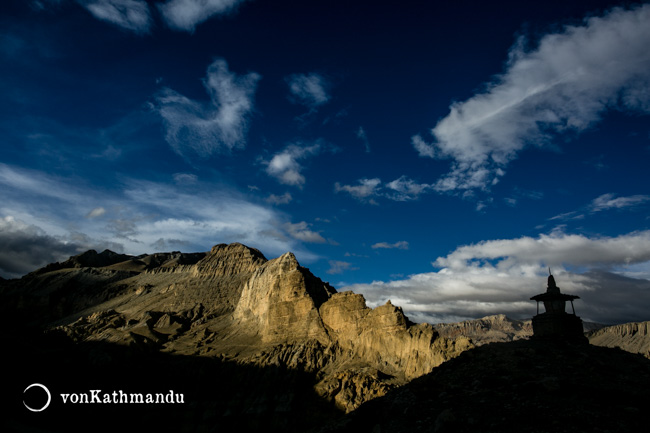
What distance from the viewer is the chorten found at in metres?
25.8

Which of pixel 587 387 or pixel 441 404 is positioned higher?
pixel 587 387

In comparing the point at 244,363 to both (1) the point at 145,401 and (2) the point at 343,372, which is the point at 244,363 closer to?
(1) the point at 145,401

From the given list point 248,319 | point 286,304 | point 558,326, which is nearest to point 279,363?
point 286,304

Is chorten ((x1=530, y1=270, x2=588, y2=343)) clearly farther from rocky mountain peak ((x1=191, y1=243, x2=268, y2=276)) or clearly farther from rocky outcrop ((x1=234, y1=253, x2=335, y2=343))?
rocky mountain peak ((x1=191, y1=243, x2=268, y2=276))

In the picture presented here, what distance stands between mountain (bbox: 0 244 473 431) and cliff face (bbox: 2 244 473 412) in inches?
11.6

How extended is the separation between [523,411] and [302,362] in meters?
66.7

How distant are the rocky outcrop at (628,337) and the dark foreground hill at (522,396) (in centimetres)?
12238

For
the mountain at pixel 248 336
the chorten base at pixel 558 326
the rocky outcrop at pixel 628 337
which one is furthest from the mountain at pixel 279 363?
the chorten base at pixel 558 326

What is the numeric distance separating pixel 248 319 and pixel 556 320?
288 ft

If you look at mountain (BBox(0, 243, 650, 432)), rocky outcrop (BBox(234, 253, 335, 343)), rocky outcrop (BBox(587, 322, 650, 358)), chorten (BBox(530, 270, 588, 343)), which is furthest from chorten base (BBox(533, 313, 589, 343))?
rocky outcrop (BBox(587, 322, 650, 358))

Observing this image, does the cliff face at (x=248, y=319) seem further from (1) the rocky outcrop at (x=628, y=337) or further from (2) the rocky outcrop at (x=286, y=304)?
(1) the rocky outcrop at (x=628, y=337)

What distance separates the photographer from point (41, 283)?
155750 millimetres

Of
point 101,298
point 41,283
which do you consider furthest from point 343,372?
point 41,283

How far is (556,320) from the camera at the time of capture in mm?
26188
